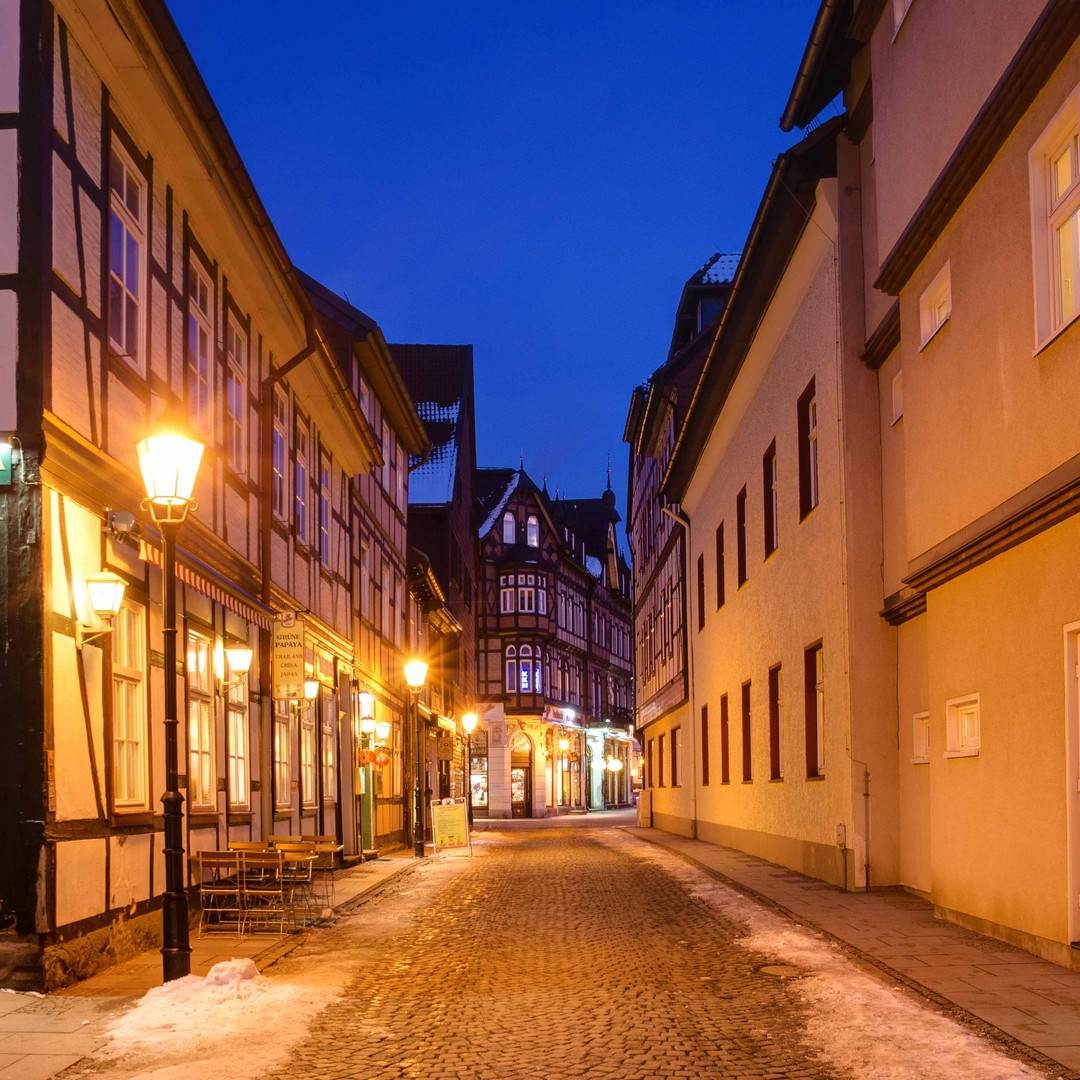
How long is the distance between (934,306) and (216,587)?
24.1 feet

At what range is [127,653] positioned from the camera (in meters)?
11.6

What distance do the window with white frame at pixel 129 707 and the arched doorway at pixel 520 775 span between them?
5326 cm

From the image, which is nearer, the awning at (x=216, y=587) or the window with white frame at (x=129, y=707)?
the window with white frame at (x=129, y=707)

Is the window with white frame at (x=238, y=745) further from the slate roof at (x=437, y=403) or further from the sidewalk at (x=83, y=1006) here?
the slate roof at (x=437, y=403)

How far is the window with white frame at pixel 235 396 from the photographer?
52.4 ft

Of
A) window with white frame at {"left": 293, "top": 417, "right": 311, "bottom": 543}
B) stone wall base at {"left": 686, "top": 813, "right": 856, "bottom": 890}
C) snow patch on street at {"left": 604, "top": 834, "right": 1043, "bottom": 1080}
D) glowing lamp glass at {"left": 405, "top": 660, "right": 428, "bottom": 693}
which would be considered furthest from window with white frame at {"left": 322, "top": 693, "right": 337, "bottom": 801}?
snow patch on street at {"left": 604, "top": 834, "right": 1043, "bottom": 1080}

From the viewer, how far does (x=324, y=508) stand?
22.8m

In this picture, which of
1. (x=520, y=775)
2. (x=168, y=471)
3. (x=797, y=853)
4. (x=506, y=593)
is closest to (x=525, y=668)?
(x=506, y=593)

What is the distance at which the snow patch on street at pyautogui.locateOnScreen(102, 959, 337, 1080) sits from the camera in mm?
7266

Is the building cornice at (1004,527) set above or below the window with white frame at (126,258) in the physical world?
below

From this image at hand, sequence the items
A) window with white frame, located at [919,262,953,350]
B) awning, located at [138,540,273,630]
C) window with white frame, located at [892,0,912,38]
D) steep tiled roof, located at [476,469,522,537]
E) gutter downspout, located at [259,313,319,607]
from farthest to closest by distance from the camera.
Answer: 1. steep tiled roof, located at [476,469,522,537]
2. gutter downspout, located at [259,313,319,607]
3. window with white frame, located at [892,0,912,38]
4. window with white frame, located at [919,262,953,350]
5. awning, located at [138,540,273,630]

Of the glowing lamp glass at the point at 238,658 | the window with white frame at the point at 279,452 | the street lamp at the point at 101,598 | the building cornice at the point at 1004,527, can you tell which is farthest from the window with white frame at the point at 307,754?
the building cornice at the point at 1004,527

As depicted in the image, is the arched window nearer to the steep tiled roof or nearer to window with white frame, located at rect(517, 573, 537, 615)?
window with white frame, located at rect(517, 573, 537, 615)

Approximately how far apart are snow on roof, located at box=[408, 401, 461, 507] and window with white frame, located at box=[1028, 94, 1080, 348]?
34.8 m
